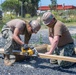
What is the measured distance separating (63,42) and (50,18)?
67 centimetres

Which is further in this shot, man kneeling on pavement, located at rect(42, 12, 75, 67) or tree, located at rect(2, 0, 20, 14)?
tree, located at rect(2, 0, 20, 14)

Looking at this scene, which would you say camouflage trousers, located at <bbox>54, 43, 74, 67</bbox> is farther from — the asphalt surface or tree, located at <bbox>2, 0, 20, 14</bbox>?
tree, located at <bbox>2, 0, 20, 14</bbox>

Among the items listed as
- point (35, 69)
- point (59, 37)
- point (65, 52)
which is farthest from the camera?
point (65, 52)

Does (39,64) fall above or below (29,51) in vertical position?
below

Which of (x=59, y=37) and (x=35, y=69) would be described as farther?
(x=35, y=69)

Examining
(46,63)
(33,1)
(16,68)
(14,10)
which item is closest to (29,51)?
(16,68)

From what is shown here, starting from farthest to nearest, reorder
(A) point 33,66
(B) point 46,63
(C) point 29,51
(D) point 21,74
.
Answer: (B) point 46,63 < (A) point 33,66 < (C) point 29,51 < (D) point 21,74

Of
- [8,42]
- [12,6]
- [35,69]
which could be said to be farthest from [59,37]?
[12,6]

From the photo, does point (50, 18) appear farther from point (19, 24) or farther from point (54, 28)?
point (19, 24)

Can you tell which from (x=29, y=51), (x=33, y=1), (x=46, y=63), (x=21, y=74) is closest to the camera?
(x=21, y=74)

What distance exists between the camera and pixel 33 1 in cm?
4947

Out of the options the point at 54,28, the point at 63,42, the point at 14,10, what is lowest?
the point at 14,10

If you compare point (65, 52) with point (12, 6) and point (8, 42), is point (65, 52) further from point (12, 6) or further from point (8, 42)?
point (12, 6)

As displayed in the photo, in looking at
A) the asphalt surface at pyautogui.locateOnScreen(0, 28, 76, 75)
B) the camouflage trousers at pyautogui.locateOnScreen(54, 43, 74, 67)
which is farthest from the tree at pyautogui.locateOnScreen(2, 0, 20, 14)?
the camouflage trousers at pyautogui.locateOnScreen(54, 43, 74, 67)
